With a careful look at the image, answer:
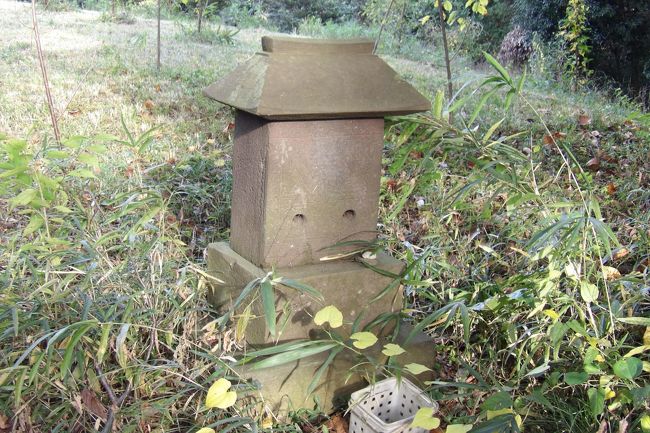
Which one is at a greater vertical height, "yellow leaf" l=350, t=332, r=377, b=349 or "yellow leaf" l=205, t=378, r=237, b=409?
"yellow leaf" l=350, t=332, r=377, b=349

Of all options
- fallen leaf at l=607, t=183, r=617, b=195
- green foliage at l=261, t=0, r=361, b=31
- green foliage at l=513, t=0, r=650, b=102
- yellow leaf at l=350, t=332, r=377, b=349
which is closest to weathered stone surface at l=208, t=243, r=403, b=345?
yellow leaf at l=350, t=332, r=377, b=349

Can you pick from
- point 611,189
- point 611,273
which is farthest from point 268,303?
point 611,189

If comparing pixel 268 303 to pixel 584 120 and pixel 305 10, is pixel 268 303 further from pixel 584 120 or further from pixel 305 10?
pixel 305 10

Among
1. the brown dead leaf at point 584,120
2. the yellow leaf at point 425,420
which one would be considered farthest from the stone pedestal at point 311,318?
the brown dead leaf at point 584,120

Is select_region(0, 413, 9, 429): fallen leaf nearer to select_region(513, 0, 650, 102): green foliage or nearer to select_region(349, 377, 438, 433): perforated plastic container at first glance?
select_region(349, 377, 438, 433): perforated plastic container

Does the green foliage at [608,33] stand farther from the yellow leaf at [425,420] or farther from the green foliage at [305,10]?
the green foliage at [305,10]

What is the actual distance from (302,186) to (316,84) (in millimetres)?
320

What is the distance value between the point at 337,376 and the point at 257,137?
82 centimetres

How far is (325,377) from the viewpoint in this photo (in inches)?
79.1

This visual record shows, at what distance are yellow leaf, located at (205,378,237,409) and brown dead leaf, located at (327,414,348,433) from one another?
→ 1.64 ft

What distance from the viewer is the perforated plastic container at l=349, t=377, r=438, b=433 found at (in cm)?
175

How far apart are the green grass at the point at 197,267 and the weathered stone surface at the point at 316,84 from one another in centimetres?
25

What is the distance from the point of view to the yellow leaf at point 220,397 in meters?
1.58

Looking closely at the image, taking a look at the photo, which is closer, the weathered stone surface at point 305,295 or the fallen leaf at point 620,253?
the weathered stone surface at point 305,295
